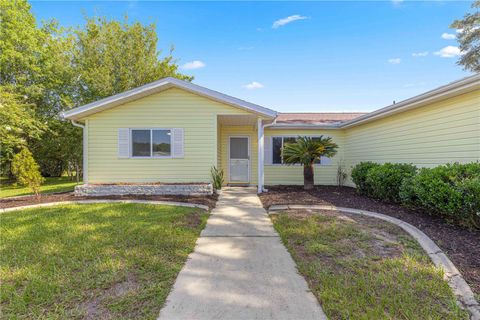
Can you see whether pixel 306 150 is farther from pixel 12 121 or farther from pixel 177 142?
pixel 12 121

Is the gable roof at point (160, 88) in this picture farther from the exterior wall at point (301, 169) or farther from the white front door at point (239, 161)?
the white front door at point (239, 161)

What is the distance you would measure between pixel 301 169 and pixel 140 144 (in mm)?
6997

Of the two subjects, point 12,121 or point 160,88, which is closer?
point 160,88

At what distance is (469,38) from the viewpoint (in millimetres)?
14039

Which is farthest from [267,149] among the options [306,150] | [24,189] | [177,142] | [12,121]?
[12,121]

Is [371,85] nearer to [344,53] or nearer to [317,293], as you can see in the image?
[344,53]

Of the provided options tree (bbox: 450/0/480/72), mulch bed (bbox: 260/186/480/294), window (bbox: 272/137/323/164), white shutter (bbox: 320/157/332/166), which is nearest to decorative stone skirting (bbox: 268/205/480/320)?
mulch bed (bbox: 260/186/480/294)

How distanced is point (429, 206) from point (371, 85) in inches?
374

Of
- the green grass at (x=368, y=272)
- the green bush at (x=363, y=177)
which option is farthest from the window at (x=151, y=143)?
the green bush at (x=363, y=177)

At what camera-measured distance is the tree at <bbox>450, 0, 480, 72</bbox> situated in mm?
13734

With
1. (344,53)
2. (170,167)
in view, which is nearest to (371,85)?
(344,53)

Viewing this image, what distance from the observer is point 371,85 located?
12.4 meters

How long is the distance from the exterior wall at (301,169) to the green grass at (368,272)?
6.48 metres

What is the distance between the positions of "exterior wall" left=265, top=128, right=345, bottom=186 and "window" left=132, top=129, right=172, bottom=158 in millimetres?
4563
